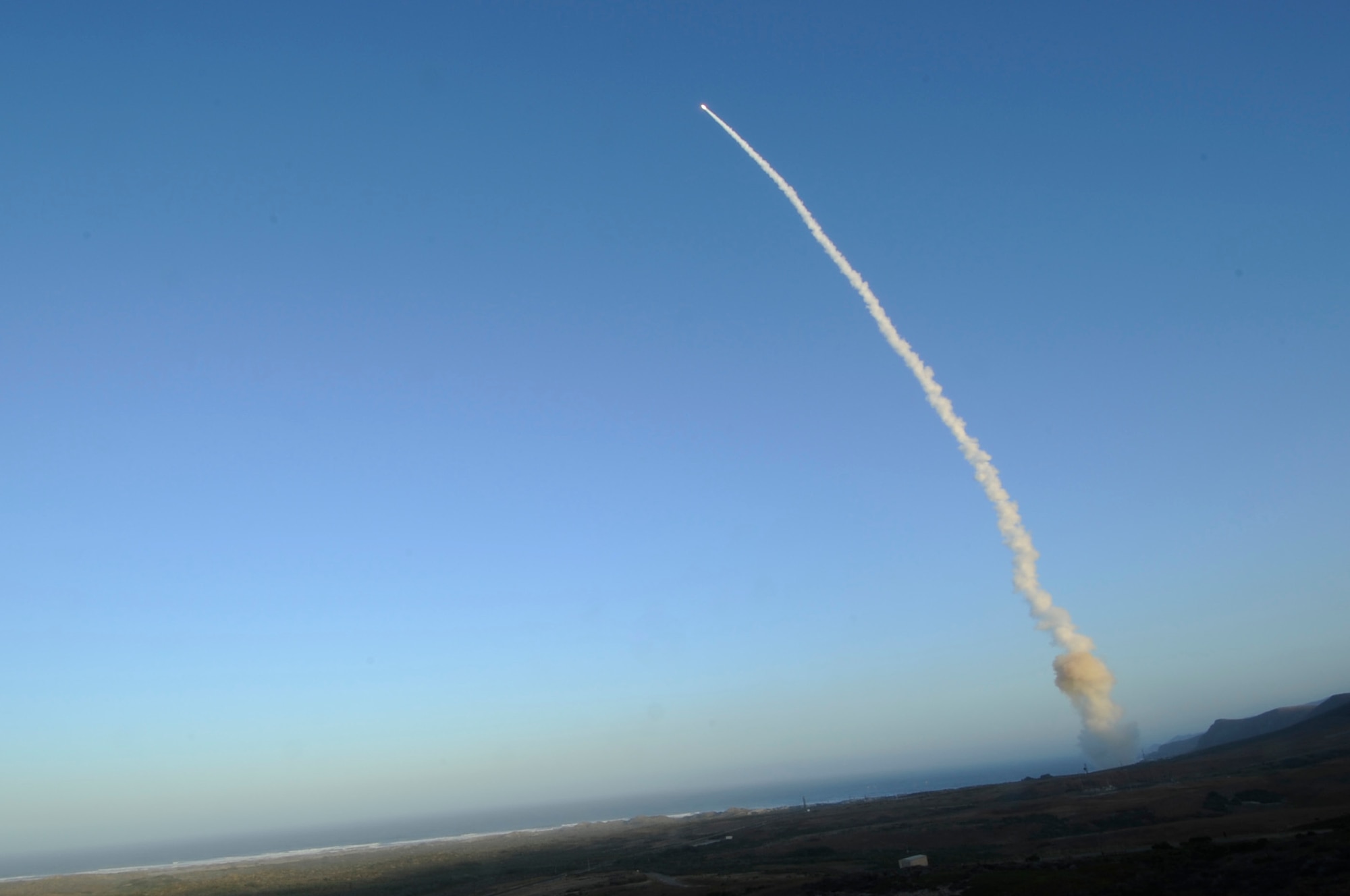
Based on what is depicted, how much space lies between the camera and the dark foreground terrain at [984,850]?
43938mm

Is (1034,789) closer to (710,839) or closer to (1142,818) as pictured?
(1142,818)

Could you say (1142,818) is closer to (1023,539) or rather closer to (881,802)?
(1023,539)

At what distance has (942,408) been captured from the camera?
83375 millimetres

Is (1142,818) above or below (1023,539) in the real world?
below

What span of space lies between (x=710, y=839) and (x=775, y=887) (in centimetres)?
6044

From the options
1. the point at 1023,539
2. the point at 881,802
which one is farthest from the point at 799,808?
the point at 1023,539

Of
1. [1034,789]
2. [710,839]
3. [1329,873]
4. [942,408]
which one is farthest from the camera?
[710,839]

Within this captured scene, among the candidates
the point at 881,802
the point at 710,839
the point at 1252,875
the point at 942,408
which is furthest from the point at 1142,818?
the point at 881,802

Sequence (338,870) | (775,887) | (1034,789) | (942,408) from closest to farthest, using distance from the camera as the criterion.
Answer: (775,887) → (942,408) → (1034,789) → (338,870)

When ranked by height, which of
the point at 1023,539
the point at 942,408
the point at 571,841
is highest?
the point at 942,408

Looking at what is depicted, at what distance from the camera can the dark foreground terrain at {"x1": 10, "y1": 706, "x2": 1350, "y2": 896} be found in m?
43.9

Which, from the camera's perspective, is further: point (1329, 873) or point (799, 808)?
point (799, 808)

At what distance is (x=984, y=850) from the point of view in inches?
2729

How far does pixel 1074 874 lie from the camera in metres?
45.9
